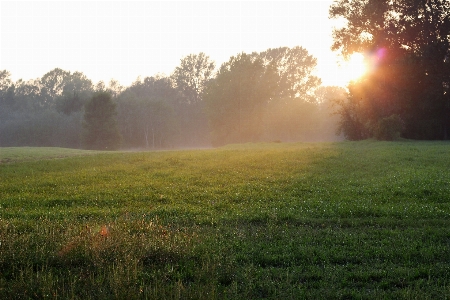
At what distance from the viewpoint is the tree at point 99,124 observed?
84.1m

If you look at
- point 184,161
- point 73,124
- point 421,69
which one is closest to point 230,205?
point 184,161

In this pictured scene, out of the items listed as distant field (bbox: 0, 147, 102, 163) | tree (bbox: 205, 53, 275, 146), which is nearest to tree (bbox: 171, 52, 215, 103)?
tree (bbox: 205, 53, 275, 146)

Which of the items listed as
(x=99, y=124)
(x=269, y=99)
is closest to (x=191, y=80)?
(x=269, y=99)

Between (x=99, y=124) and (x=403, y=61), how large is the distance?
186 feet

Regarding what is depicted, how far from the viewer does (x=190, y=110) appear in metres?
118

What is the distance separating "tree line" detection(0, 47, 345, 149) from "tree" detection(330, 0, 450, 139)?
1313 inches

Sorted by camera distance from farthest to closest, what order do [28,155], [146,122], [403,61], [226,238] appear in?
1. [146,122]
2. [403,61]
3. [28,155]
4. [226,238]

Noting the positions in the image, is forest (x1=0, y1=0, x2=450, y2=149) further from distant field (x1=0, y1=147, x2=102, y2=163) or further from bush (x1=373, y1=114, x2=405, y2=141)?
distant field (x1=0, y1=147, x2=102, y2=163)

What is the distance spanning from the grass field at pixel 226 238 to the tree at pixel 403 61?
125 feet

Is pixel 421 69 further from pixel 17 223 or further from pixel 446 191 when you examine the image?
pixel 17 223

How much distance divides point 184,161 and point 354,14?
39.9 m

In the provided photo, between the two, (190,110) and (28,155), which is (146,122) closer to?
(190,110)

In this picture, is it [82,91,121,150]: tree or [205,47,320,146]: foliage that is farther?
[205,47,320,146]: foliage

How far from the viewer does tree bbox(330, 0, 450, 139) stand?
5347 cm
